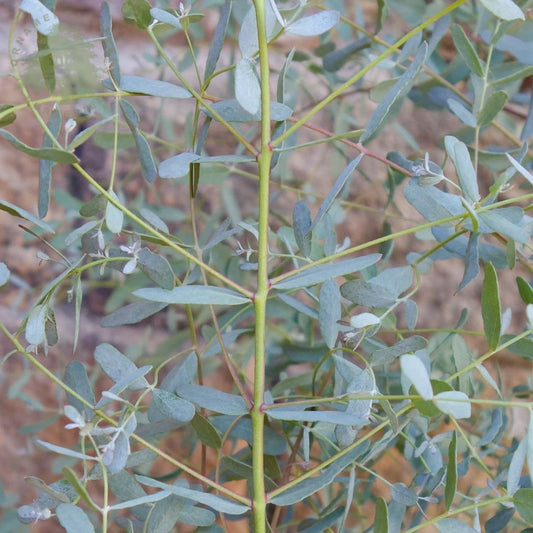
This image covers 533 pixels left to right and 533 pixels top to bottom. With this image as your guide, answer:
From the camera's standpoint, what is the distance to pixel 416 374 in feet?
0.88

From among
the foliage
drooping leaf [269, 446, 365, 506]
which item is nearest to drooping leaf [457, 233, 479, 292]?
the foliage

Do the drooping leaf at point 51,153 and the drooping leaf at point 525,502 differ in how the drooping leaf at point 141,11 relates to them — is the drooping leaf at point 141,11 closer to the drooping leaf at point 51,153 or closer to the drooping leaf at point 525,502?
the drooping leaf at point 51,153

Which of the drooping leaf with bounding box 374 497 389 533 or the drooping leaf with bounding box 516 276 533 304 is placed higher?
the drooping leaf with bounding box 516 276 533 304

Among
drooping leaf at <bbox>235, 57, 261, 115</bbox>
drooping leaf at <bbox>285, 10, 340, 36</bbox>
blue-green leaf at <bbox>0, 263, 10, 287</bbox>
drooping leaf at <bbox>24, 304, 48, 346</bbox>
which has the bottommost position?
drooping leaf at <bbox>24, 304, 48, 346</bbox>

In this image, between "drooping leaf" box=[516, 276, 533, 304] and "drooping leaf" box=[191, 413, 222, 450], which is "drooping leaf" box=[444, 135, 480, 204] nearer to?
"drooping leaf" box=[516, 276, 533, 304]

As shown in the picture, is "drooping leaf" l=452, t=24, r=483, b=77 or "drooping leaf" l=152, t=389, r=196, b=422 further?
"drooping leaf" l=452, t=24, r=483, b=77

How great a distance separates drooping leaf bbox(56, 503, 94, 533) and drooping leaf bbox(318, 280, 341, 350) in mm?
152

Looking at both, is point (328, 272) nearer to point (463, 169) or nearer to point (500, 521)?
point (463, 169)

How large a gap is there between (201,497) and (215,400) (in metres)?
0.05

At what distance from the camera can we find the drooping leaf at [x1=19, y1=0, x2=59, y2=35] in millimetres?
302

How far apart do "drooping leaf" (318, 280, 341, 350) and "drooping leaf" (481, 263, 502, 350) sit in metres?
0.08

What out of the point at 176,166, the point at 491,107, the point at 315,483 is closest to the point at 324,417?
the point at 315,483

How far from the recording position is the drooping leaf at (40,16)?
0.30 meters

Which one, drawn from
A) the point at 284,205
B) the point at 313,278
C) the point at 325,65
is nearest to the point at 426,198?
the point at 313,278
